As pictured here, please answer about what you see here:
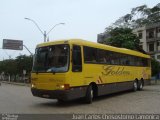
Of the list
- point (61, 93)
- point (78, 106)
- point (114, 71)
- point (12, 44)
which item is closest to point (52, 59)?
point (61, 93)

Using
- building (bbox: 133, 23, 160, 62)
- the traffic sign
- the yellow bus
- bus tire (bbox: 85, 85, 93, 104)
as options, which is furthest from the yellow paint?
building (bbox: 133, 23, 160, 62)

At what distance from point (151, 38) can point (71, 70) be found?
58455mm

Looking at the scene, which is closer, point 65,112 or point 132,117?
point 132,117

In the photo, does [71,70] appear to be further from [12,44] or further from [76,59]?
[12,44]

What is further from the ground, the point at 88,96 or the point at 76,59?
the point at 76,59

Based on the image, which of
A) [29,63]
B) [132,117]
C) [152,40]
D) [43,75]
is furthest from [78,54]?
[152,40]

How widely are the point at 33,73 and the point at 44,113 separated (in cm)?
330

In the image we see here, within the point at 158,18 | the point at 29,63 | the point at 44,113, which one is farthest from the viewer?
the point at 158,18

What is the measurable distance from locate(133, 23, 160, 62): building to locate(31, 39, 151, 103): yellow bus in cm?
5107

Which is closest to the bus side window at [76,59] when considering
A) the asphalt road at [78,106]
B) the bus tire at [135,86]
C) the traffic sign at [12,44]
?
the asphalt road at [78,106]

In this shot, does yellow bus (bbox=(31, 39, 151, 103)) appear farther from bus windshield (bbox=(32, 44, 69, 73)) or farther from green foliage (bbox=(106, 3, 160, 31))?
green foliage (bbox=(106, 3, 160, 31))

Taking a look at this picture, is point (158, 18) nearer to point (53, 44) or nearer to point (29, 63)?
point (29, 63)

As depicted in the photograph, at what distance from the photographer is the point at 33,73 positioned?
14625mm

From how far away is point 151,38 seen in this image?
6950 cm
